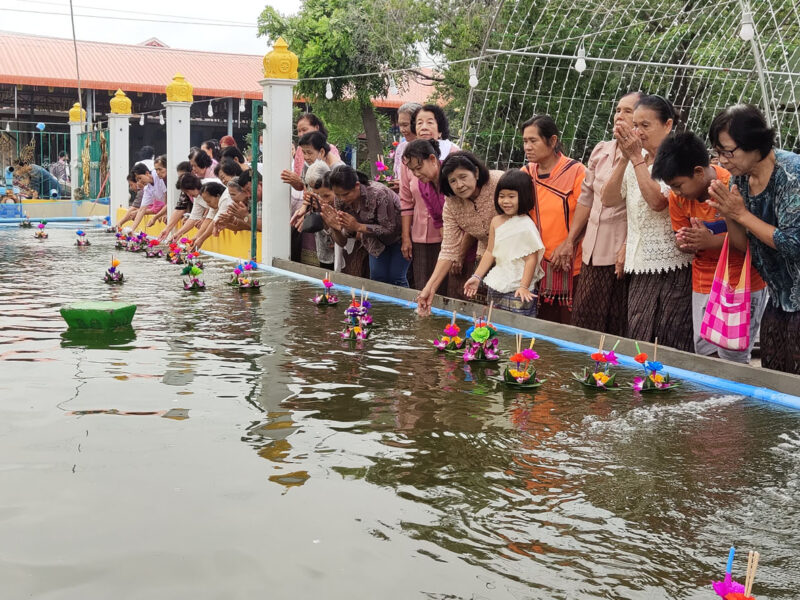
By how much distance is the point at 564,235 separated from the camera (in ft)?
21.9

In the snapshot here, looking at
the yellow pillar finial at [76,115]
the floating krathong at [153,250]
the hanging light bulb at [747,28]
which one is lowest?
the floating krathong at [153,250]

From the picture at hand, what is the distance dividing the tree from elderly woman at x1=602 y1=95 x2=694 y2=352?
69.6 ft

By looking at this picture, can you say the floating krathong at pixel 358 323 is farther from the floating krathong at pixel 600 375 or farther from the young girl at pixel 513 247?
the floating krathong at pixel 600 375

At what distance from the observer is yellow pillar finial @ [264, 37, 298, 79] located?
465 inches

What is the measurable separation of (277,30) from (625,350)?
25.4 metres

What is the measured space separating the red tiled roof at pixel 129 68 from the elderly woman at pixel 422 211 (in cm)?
1838

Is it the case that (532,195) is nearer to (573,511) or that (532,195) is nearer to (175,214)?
(573,511)

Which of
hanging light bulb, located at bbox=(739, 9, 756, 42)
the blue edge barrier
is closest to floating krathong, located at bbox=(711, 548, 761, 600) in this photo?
the blue edge barrier

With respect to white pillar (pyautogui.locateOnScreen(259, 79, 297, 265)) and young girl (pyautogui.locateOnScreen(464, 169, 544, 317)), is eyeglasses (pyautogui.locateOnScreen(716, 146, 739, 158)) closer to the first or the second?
young girl (pyautogui.locateOnScreen(464, 169, 544, 317))

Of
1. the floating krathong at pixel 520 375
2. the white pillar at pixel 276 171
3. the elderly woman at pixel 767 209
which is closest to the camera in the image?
the elderly woman at pixel 767 209

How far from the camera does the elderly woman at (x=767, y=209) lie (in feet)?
15.3

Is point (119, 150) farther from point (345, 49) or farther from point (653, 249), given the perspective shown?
point (653, 249)

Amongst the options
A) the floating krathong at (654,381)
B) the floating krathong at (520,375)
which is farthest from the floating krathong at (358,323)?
the floating krathong at (654,381)

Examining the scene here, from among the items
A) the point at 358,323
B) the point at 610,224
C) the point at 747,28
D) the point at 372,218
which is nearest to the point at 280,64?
the point at 372,218
